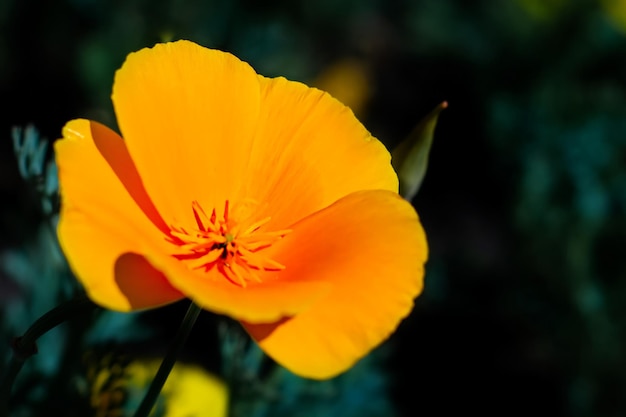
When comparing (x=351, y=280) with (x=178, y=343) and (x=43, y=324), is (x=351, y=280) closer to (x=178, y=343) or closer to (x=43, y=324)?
(x=178, y=343)

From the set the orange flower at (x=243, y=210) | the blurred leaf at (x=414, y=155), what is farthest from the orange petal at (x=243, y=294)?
the blurred leaf at (x=414, y=155)

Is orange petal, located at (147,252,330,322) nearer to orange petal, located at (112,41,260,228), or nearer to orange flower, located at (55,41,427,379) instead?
orange flower, located at (55,41,427,379)

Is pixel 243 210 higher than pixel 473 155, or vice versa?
pixel 243 210

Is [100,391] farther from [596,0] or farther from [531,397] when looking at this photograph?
[596,0]

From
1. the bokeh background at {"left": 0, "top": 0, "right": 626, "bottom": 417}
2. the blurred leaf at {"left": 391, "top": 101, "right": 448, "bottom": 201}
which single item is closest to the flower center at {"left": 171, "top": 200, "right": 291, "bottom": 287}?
the blurred leaf at {"left": 391, "top": 101, "right": 448, "bottom": 201}

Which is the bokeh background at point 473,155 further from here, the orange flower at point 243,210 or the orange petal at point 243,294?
the orange petal at point 243,294

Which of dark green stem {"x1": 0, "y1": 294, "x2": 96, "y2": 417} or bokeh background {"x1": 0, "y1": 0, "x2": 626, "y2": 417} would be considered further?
bokeh background {"x1": 0, "y1": 0, "x2": 626, "y2": 417}

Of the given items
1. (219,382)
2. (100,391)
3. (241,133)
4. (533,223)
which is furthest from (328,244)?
(533,223)

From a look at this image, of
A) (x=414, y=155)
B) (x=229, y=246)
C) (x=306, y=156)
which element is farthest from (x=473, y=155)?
(x=229, y=246)

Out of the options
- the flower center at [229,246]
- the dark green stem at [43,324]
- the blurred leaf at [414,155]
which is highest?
the blurred leaf at [414,155]
